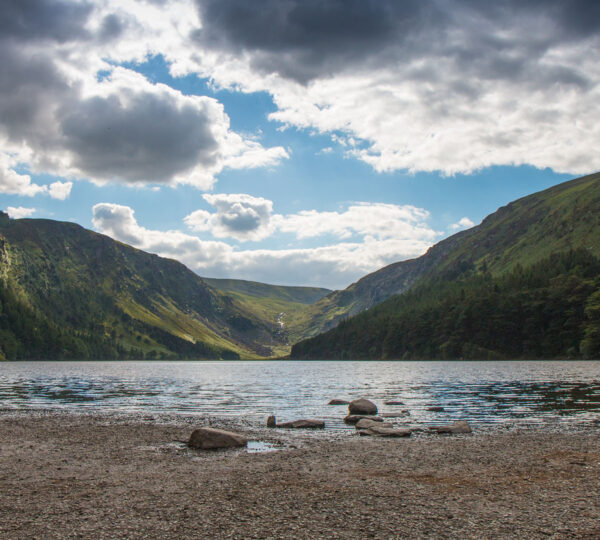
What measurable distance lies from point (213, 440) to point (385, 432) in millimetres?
12392

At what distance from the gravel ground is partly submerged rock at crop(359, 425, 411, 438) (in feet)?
4.92

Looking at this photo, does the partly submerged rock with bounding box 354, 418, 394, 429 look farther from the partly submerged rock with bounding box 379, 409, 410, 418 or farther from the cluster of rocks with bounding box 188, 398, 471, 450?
the partly submerged rock with bounding box 379, 409, 410, 418

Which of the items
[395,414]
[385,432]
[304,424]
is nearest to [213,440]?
[304,424]

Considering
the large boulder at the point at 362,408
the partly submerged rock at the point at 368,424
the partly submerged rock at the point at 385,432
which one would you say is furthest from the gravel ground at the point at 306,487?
the large boulder at the point at 362,408

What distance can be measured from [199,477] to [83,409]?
35.5m

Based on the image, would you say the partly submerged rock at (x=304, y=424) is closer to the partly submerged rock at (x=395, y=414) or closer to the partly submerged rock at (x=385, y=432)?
the partly submerged rock at (x=385, y=432)

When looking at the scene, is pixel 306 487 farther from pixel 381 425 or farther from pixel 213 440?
pixel 381 425

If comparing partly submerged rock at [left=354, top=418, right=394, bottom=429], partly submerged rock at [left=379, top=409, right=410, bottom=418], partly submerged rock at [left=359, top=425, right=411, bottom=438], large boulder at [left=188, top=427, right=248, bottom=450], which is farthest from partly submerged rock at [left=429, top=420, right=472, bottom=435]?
large boulder at [left=188, top=427, right=248, bottom=450]

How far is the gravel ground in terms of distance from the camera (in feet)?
48.6

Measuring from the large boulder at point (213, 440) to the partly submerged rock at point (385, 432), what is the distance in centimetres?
957

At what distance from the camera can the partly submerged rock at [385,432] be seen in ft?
112

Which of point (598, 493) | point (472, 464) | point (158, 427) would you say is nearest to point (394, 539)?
point (598, 493)

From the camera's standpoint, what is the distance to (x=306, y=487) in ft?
65.0

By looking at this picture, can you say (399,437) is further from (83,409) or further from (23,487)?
(83,409)
